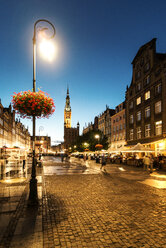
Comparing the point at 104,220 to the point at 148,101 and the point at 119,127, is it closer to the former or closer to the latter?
the point at 148,101

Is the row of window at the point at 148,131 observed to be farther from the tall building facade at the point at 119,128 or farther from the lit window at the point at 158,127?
the tall building facade at the point at 119,128

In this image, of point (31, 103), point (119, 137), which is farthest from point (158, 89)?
point (31, 103)

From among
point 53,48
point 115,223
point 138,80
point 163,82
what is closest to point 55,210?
point 115,223

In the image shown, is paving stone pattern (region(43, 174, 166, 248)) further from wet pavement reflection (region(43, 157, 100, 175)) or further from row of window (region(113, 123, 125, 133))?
row of window (region(113, 123, 125, 133))

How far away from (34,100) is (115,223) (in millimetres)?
4978

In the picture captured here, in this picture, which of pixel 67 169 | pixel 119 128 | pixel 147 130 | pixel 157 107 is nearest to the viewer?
pixel 67 169

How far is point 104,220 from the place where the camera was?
5074 millimetres

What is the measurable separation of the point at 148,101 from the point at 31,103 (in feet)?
86.8

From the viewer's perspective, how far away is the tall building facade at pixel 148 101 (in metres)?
26.2

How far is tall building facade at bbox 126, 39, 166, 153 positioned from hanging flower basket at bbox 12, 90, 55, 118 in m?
20.2

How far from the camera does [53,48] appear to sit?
26.4ft

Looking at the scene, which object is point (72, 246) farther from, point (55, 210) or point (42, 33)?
point (42, 33)

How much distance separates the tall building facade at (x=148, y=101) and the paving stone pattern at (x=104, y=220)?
62.0ft

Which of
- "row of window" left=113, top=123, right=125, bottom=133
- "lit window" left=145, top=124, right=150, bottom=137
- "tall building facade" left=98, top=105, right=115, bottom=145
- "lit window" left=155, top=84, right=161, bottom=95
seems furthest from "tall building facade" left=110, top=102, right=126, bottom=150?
"lit window" left=155, top=84, right=161, bottom=95
